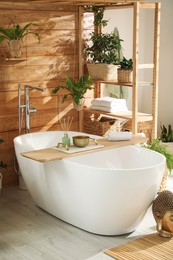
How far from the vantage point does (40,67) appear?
16.9ft

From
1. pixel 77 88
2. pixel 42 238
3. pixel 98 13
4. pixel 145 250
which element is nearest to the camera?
pixel 145 250

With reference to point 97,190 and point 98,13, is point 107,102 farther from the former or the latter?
point 97,190

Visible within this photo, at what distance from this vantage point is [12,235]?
3848mm

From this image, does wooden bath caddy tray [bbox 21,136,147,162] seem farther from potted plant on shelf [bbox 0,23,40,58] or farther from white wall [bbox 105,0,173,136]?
white wall [bbox 105,0,173,136]

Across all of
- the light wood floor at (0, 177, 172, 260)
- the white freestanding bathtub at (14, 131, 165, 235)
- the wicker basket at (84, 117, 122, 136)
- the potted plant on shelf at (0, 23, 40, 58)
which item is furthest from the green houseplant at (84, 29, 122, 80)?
the light wood floor at (0, 177, 172, 260)

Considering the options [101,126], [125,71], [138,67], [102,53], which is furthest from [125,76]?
[101,126]

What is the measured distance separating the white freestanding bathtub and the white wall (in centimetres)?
200

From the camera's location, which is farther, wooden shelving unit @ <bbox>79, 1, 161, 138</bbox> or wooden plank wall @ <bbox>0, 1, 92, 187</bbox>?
wooden plank wall @ <bbox>0, 1, 92, 187</bbox>

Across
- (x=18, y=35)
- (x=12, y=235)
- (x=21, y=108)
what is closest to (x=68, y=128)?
(x=21, y=108)

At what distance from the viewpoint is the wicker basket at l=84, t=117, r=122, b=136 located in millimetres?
5293

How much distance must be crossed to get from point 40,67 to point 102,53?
2.29 ft

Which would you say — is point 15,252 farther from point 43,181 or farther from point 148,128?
point 148,128

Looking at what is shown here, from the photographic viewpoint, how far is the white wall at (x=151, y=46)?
5.82 metres

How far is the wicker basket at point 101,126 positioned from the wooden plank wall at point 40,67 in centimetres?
25
